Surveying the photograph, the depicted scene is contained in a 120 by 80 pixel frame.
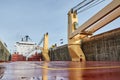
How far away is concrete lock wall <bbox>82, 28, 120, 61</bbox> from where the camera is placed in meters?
7.49

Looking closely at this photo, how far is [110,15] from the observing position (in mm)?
7547

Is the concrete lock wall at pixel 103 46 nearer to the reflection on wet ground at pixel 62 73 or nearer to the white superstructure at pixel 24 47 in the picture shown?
the reflection on wet ground at pixel 62 73

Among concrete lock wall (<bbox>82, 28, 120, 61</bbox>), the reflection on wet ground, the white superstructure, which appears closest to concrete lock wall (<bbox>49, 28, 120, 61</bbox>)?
concrete lock wall (<bbox>82, 28, 120, 61</bbox>)

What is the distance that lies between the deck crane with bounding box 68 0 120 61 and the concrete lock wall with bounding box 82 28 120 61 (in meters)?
0.34

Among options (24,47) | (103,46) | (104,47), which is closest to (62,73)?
(104,47)

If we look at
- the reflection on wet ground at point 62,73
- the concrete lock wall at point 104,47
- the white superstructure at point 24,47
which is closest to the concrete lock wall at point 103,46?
the concrete lock wall at point 104,47

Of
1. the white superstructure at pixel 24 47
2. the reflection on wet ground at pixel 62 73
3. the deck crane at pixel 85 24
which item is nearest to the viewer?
the reflection on wet ground at pixel 62 73

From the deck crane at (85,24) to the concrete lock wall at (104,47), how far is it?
0.34 metres

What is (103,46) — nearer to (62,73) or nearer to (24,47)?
(62,73)

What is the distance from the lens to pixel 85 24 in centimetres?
909

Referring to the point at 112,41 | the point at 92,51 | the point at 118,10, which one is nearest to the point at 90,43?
the point at 92,51

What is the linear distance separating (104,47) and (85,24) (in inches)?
54.5

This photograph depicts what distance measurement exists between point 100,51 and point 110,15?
183cm

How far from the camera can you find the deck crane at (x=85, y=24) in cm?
714
